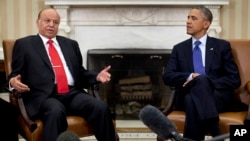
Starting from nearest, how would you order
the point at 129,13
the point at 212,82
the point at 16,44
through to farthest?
1. the point at 212,82
2. the point at 16,44
3. the point at 129,13

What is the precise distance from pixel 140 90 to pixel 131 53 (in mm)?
383

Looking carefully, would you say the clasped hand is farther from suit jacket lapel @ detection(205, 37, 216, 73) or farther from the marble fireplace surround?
the marble fireplace surround

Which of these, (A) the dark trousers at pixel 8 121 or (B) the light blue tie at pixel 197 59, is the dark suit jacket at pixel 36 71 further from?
(B) the light blue tie at pixel 197 59

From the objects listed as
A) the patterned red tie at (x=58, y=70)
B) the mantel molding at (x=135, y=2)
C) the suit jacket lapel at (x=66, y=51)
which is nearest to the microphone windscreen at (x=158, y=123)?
the patterned red tie at (x=58, y=70)

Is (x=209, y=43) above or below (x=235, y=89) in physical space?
above

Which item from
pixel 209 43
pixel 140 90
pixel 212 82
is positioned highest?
pixel 209 43

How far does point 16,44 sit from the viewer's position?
286cm

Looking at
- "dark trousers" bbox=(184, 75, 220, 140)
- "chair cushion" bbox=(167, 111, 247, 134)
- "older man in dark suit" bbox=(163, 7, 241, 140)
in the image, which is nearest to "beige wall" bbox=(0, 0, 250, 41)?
"older man in dark suit" bbox=(163, 7, 241, 140)

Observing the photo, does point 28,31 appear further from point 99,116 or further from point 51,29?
point 99,116

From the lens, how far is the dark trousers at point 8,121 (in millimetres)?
2600

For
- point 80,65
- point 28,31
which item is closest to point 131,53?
point 28,31

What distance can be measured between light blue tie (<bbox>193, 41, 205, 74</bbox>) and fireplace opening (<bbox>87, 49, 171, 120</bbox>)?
1.26 m

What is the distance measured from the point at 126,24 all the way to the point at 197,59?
1.46 meters

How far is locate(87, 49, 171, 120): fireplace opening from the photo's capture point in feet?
13.9
